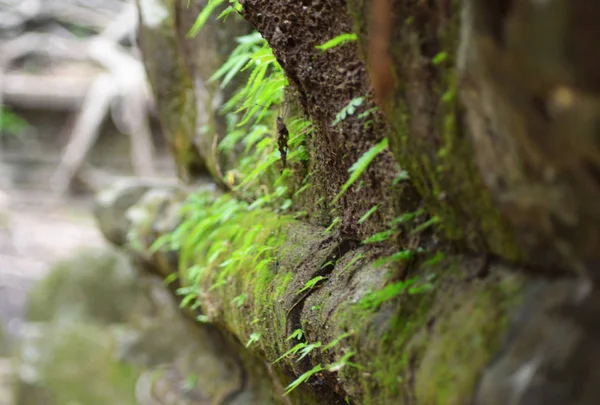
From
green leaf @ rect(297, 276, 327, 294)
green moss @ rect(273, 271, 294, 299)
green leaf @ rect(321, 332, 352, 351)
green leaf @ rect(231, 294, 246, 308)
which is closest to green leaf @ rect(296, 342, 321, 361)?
green leaf @ rect(321, 332, 352, 351)

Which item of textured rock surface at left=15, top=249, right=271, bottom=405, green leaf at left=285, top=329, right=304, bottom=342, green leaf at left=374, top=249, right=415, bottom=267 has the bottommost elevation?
textured rock surface at left=15, top=249, right=271, bottom=405

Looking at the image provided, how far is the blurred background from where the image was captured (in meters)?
12.8

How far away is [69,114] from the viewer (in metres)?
14.9

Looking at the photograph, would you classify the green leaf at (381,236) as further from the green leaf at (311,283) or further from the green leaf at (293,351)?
the green leaf at (293,351)

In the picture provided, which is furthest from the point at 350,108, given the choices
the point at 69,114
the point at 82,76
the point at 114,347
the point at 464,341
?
the point at 69,114

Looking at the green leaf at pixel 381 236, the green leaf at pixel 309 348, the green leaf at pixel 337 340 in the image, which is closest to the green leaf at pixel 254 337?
the green leaf at pixel 309 348

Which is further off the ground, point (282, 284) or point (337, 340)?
point (337, 340)

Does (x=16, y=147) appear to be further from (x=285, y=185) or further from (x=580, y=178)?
(x=580, y=178)

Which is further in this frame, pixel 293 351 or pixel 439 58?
pixel 293 351

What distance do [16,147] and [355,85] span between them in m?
14.3

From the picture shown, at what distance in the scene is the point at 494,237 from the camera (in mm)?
1544

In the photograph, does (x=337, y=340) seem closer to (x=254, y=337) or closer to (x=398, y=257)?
(x=398, y=257)

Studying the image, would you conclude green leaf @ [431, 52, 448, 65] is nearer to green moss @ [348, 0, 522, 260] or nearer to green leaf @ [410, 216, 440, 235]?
green moss @ [348, 0, 522, 260]

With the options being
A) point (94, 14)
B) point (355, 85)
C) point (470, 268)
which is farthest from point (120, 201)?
point (94, 14)
